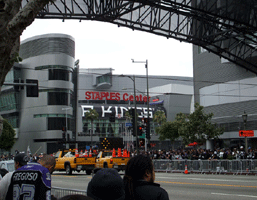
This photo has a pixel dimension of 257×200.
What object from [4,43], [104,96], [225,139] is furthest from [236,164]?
[104,96]

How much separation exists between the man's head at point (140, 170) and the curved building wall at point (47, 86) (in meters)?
72.8

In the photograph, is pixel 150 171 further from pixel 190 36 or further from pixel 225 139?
pixel 225 139

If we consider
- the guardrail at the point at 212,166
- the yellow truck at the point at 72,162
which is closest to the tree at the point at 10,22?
the yellow truck at the point at 72,162

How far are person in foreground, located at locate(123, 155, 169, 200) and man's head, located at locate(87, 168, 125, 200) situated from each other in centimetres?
33

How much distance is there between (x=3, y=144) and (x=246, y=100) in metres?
41.0

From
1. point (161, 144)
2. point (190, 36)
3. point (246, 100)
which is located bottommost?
point (161, 144)

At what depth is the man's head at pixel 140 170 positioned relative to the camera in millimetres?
4230

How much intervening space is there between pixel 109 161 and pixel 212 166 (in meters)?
7.35

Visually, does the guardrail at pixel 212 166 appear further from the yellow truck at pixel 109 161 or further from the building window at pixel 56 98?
Result: the building window at pixel 56 98

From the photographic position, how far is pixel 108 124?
10275 centimetres

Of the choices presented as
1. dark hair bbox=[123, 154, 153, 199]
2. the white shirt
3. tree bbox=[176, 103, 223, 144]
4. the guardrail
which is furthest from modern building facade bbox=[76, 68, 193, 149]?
dark hair bbox=[123, 154, 153, 199]

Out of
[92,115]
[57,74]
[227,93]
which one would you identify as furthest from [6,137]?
[227,93]

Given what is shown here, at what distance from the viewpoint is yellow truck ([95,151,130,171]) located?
29.3 m

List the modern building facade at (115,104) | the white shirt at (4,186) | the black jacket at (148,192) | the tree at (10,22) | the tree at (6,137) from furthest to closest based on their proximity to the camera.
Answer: the modern building facade at (115,104), the tree at (6,137), the tree at (10,22), the white shirt at (4,186), the black jacket at (148,192)
